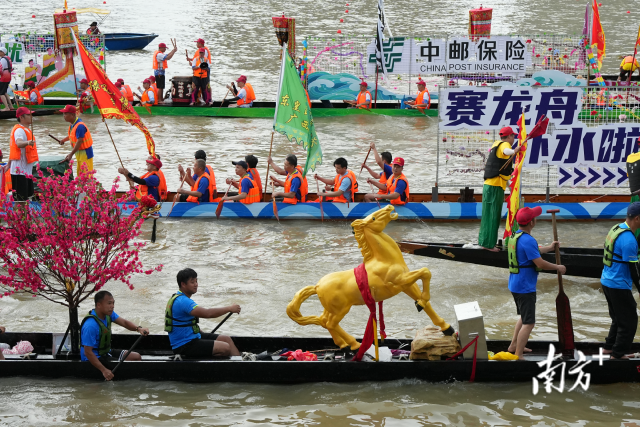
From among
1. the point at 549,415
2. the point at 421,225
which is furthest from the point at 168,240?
the point at 549,415

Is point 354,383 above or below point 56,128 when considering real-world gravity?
below

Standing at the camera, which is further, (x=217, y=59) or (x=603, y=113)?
(x=217, y=59)

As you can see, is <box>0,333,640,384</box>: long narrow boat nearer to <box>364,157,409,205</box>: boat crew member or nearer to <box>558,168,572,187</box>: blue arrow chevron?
<box>558,168,572,187</box>: blue arrow chevron

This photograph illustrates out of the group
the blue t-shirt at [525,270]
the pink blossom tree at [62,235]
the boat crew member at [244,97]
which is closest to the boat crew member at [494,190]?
the blue t-shirt at [525,270]

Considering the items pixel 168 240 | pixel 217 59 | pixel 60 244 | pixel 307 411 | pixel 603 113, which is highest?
pixel 217 59

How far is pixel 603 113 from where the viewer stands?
13273mm

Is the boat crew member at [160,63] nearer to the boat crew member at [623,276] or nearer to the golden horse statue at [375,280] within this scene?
the golden horse statue at [375,280]

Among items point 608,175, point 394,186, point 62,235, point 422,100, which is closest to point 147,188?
point 394,186

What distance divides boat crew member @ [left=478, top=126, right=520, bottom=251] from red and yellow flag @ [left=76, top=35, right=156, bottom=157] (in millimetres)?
5752

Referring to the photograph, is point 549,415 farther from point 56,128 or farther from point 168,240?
point 56,128

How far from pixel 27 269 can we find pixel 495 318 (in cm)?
562

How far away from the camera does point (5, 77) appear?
20.6 m

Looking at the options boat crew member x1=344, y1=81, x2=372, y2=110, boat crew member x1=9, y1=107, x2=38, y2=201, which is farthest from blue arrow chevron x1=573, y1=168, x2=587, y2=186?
boat crew member x1=344, y1=81, x2=372, y2=110

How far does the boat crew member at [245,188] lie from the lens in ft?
44.5
